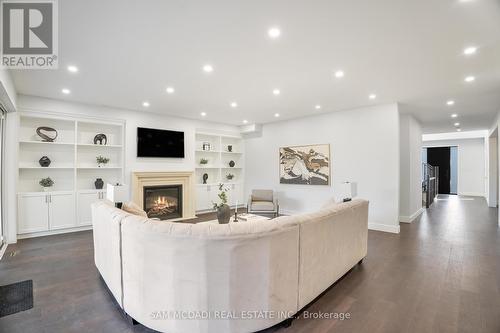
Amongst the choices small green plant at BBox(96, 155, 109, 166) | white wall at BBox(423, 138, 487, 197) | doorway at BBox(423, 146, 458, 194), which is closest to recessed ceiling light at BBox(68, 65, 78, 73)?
small green plant at BBox(96, 155, 109, 166)

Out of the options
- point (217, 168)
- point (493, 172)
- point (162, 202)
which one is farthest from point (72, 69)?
point (493, 172)

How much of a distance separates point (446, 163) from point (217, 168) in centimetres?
1223

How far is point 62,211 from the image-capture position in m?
5.00

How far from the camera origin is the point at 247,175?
8242 millimetres

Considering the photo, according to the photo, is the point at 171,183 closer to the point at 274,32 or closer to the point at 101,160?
the point at 101,160

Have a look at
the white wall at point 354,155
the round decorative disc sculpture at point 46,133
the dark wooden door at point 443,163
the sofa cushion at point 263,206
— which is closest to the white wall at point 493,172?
the dark wooden door at point 443,163

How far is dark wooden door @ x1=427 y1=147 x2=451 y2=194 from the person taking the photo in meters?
12.6

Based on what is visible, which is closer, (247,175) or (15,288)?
(15,288)

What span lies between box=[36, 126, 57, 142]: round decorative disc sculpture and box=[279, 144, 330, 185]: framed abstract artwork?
18.0 ft

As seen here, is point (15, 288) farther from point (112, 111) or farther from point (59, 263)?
point (112, 111)

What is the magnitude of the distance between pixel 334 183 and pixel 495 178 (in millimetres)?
6907

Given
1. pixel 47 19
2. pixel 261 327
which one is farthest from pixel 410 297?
pixel 47 19

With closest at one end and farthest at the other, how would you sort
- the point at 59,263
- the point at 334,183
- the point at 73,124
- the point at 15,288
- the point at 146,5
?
1. the point at 146,5
2. the point at 15,288
3. the point at 59,263
4. the point at 73,124
5. the point at 334,183

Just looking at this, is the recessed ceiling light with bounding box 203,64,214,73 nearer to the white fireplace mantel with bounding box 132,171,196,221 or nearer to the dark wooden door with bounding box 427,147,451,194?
the white fireplace mantel with bounding box 132,171,196,221
